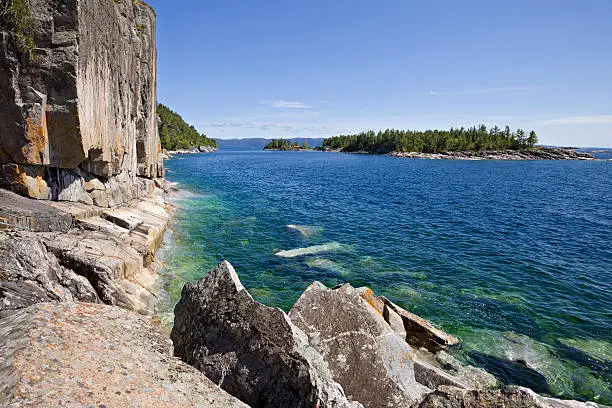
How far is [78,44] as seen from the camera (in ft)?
55.8

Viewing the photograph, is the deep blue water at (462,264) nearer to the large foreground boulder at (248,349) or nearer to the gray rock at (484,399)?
the large foreground boulder at (248,349)

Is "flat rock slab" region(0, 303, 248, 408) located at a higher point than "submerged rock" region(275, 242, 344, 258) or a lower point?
higher

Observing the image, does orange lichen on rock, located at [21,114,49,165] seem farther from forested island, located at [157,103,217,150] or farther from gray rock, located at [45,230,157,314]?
forested island, located at [157,103,217,150]

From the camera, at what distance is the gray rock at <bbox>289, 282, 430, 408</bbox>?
886 centimetres

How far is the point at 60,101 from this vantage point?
17.0 m

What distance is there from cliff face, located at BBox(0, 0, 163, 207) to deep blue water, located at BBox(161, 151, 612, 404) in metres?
7.58

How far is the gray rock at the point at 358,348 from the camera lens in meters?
8.86

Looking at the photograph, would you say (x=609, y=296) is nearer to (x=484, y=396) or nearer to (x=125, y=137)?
(x=484, y=396)

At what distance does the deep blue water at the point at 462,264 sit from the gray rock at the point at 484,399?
858 cm

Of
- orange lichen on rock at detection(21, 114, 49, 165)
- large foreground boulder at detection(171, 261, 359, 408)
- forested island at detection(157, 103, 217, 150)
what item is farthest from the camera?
forested island at detection(157, 103, 217, 150)

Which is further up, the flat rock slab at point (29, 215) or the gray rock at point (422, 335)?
the flat rock slab at point (29, 215)

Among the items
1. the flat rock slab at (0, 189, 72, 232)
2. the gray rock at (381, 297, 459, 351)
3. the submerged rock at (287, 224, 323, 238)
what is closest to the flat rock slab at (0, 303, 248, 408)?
the flat rock slab at (0, 189, 72, 232)

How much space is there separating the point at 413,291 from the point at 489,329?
4.57 m

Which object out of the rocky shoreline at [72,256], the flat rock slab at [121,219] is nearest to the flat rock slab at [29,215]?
the rocky shoreline at [72,256]
